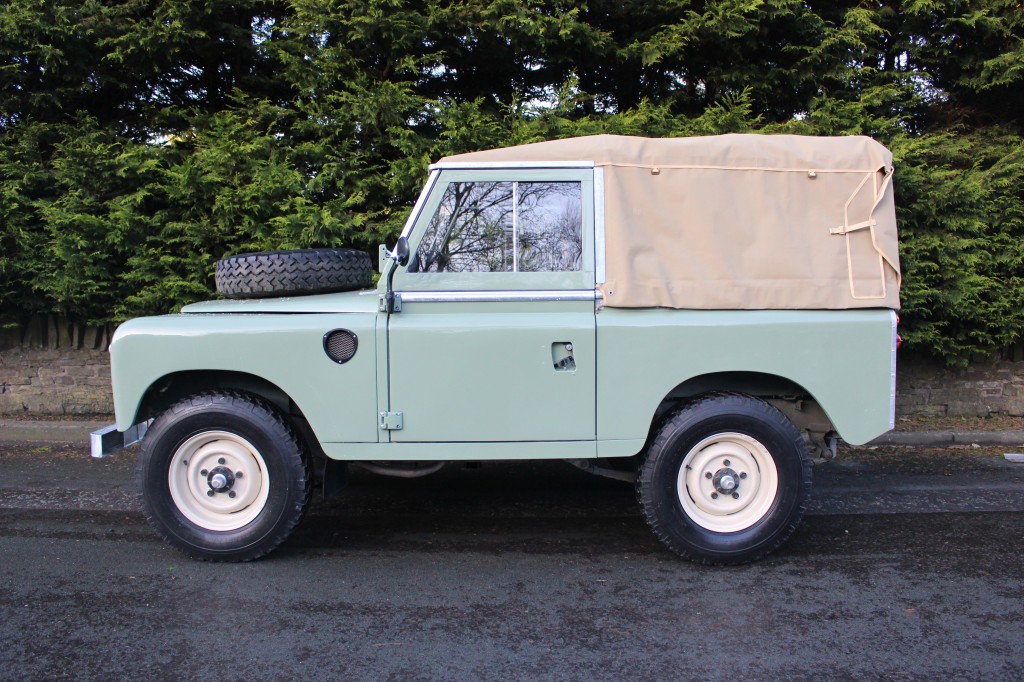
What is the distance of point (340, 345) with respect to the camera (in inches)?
152

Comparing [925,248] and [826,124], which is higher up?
[826,124]

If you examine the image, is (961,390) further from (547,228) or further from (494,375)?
(494,375)

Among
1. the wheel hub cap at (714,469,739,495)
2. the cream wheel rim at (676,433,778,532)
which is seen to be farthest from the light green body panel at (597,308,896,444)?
the wheel hub cap at (714,469,739,495)

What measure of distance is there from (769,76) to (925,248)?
2.56 meters

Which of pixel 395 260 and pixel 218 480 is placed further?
pixel 218 480

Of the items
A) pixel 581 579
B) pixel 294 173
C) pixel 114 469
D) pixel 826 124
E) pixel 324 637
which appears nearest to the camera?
pixel 324 637

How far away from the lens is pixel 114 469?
6141mm

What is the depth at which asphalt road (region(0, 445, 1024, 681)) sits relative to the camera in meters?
2.98

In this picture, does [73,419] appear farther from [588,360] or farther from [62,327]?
[588,360]

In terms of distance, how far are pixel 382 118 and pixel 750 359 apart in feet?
16.4

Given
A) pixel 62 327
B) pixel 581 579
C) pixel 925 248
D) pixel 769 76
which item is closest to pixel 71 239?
pixel 62 327

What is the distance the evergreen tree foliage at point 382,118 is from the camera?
7133 millimetres

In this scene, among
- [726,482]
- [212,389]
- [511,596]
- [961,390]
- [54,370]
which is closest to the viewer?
[511,596]

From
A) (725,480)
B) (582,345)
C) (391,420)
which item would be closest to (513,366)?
(582,345)
